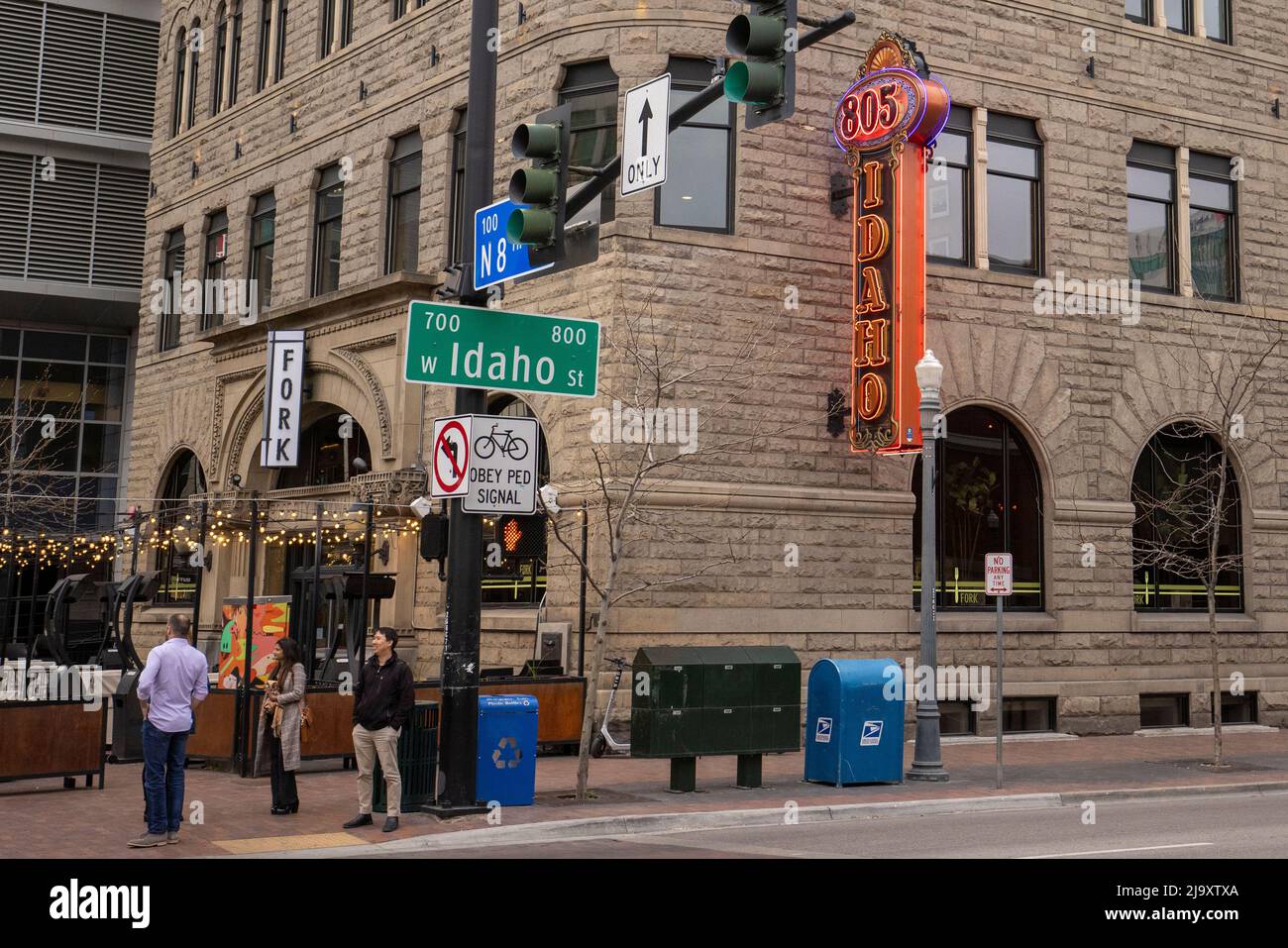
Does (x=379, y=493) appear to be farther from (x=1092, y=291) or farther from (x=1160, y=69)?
(x=1160, y=69)

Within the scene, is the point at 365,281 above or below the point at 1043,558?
above

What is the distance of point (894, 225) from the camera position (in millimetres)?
20234

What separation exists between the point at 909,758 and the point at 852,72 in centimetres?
1016

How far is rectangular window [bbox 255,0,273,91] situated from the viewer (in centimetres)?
2948

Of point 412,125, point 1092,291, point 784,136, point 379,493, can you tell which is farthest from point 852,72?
point 379,493

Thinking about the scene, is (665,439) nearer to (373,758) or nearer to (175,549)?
(373,758)

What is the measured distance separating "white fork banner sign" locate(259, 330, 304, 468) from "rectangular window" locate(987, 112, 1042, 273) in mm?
12263

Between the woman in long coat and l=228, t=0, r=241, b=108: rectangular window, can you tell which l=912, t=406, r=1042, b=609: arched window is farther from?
l=228, t=0, r=241, b=108: rectangular window

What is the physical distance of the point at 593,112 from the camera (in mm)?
21031

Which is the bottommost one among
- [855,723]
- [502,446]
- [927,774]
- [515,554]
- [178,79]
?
[927,774]

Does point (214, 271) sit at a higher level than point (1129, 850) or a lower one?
higher

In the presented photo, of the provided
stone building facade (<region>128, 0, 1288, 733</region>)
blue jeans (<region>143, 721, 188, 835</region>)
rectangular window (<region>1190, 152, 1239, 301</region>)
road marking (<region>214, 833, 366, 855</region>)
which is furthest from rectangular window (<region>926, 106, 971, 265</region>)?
blue jeans (<region>143, 721, 188, 835</region>)

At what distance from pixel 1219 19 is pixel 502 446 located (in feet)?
61.0

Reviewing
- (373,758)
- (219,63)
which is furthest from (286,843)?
(219,63)
